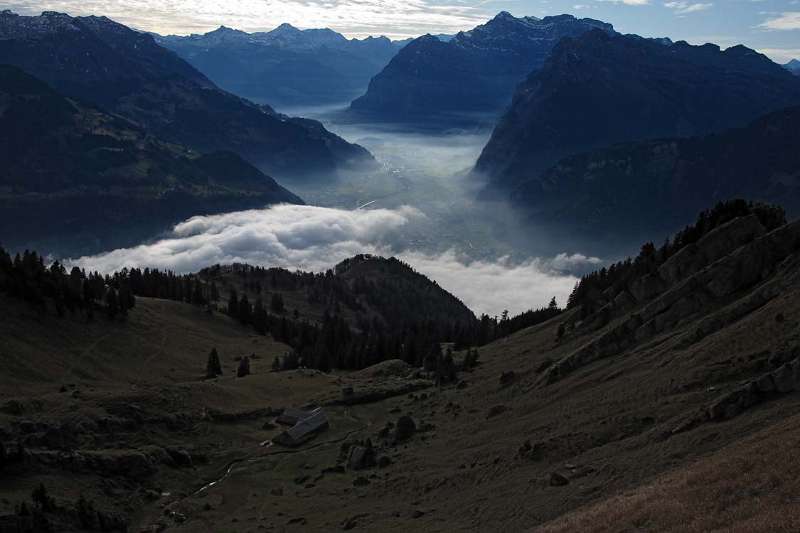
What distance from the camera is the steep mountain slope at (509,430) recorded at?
154 feet

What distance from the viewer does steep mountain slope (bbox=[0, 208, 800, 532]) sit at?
46.8 m

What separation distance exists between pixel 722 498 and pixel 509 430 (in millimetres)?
35936

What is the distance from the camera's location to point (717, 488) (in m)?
39.3

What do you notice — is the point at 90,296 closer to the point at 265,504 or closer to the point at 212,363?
the point at 212,363

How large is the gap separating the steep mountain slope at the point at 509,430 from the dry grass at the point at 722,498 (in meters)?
0.14

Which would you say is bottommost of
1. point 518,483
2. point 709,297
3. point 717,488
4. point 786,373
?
point 518,483

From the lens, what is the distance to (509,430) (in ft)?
241

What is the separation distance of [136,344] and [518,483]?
105m

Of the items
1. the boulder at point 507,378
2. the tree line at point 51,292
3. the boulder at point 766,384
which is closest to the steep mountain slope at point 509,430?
the boulder at point 766,384

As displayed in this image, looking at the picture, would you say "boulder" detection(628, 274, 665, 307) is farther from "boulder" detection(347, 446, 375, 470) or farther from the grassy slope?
"boulder" detection(347, 446, 375, 470)

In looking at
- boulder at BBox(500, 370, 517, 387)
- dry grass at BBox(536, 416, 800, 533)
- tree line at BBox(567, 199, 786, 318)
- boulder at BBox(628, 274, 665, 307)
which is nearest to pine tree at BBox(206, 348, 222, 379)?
boulder at BBox(500, 370, 517, 387)

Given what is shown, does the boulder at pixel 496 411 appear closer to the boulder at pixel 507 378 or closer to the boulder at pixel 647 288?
the boulder at pixel 507 378

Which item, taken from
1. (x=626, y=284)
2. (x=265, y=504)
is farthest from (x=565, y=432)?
(x=626, y=284)

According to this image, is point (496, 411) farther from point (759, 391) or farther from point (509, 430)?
point (759, 391)
